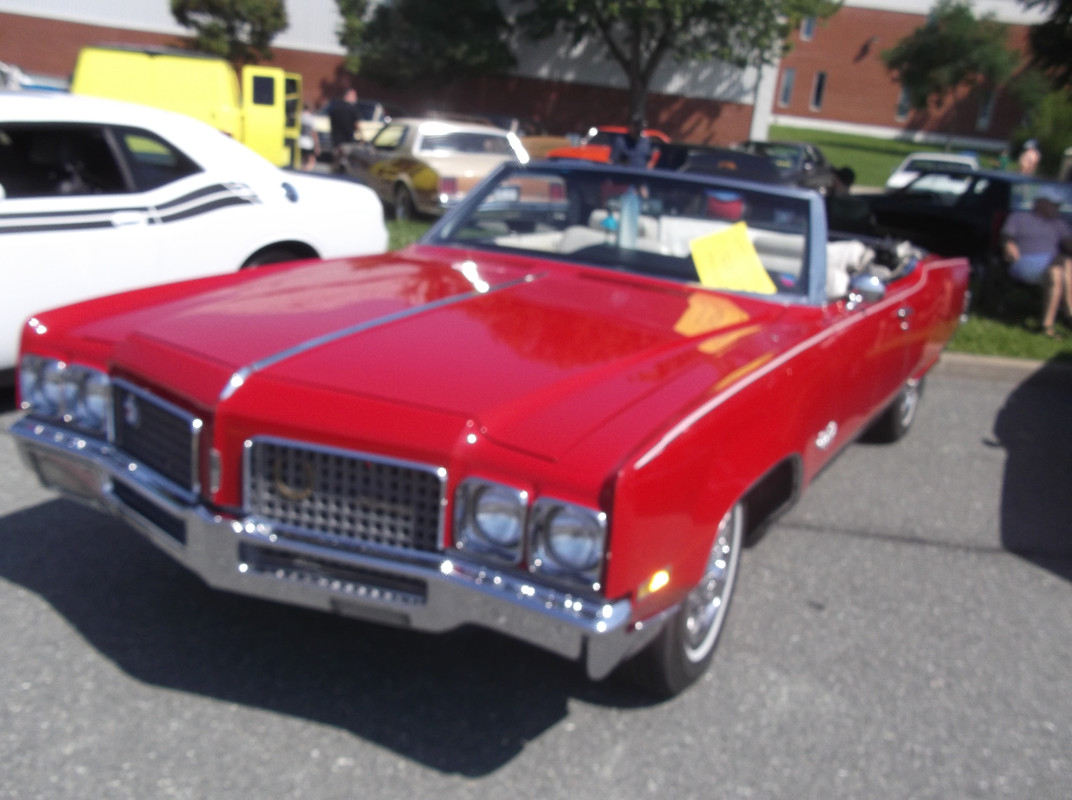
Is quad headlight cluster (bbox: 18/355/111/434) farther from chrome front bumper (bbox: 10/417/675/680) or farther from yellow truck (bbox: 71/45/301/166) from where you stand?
yellow truck (bbox: 71/45/301/166)

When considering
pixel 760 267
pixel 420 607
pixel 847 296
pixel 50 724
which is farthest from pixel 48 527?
pixel 847 296

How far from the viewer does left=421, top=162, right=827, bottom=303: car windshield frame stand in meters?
4.14

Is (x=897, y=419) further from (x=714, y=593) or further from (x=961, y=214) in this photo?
(x=961, y=214)

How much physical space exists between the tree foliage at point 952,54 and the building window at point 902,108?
8.49m

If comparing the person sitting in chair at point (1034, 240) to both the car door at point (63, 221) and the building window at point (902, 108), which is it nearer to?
the car door at point (63, 221)

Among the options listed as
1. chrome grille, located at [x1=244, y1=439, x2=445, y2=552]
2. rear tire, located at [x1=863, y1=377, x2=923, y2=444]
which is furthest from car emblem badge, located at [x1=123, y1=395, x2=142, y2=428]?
rear tire, located at [x1=863, y1=377, x2=923, y2=444]

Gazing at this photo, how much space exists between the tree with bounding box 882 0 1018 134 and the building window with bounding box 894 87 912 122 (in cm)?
835

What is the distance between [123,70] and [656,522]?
10.9m

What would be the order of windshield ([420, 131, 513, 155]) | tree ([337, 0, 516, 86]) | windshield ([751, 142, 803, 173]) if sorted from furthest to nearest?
tree ([337, 0, 516, 86]) → windshield ([751, 142, 803, 173]) → windshield ([420, 131, 513, 155])

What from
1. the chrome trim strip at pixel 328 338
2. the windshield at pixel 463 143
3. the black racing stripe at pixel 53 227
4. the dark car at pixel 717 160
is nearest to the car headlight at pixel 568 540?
the chrome trim strip at pixel 328 338

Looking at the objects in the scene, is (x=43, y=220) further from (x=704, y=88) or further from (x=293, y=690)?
(x=704, y=88)

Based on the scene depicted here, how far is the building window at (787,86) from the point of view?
5703 cm

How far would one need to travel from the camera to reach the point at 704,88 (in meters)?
35.2

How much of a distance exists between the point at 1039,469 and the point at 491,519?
4493mm
